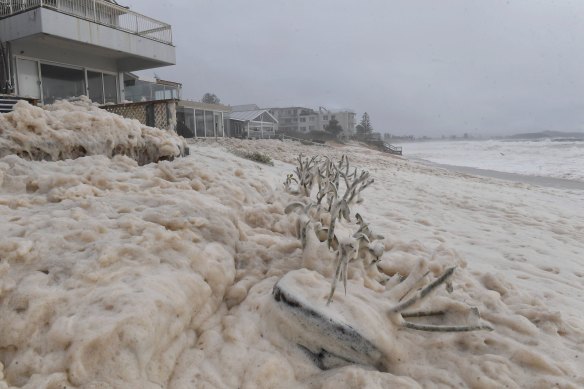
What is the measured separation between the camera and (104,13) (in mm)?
14211

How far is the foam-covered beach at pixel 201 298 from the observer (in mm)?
1593

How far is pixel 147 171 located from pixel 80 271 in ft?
6.26

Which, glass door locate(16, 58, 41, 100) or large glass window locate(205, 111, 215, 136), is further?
large glass window locate(205, 111, 215, 136)

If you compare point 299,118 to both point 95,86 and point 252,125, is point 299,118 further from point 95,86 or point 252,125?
point 95,86

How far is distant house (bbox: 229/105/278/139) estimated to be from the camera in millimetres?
37194

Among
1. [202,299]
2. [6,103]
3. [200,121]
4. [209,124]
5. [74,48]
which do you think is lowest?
[202,299]

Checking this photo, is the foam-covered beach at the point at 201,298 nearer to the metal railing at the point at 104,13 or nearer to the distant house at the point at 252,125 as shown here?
the metal railing at the point at 104,13

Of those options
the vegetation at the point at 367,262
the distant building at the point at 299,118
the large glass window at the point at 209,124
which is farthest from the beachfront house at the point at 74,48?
the distant building at the point at 299,118

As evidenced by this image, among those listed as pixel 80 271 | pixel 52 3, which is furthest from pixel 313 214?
pixel 52 3

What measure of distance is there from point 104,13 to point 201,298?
51.1 ft

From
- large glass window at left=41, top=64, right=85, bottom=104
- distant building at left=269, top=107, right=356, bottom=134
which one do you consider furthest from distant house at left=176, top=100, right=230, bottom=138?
distant building at left=269, top=107, right=356, bottom=134

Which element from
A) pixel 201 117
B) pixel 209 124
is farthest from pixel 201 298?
pixel 209 124

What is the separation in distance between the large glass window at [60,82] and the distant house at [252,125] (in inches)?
830

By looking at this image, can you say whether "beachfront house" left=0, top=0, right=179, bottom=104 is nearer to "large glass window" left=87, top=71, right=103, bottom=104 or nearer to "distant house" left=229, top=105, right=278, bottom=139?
"large glass window" left=87, top=71, right=103, bottom=104
